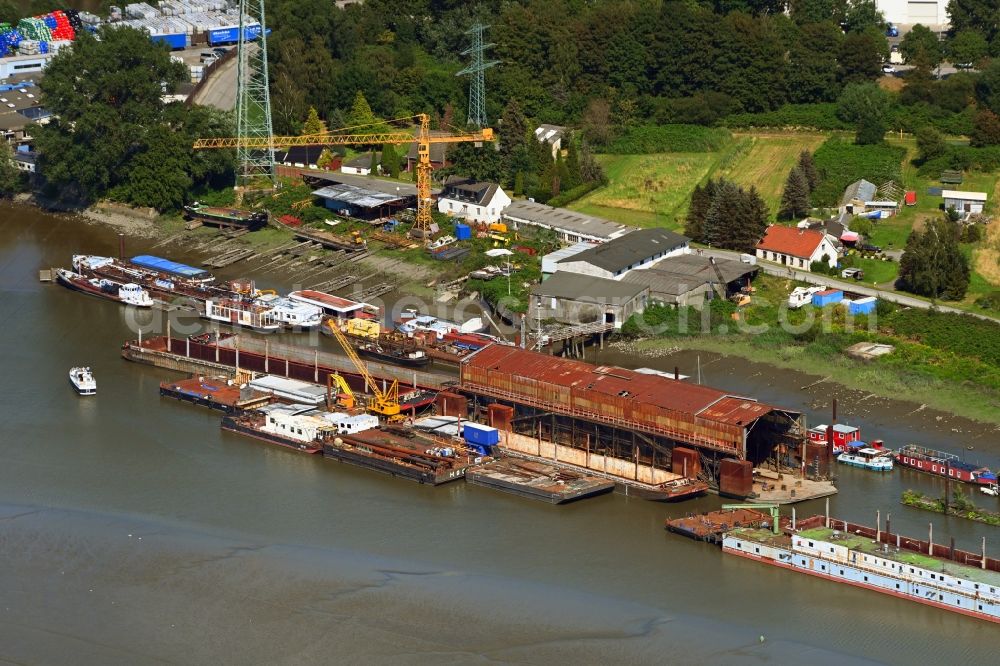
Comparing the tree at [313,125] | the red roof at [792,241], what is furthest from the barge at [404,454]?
the tree at [313,125]

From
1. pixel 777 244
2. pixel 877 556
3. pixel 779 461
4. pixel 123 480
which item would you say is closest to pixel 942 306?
pixel 777 244

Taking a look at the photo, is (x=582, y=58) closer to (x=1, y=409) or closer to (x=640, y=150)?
(x=640, y=150)

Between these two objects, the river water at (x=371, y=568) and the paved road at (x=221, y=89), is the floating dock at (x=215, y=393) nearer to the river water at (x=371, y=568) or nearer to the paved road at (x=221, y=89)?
the river water at (x=371, y=568)

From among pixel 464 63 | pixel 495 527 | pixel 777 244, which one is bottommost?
pixel 495 527

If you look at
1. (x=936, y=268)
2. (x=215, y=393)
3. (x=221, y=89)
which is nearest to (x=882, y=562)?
(x=936, y=268)

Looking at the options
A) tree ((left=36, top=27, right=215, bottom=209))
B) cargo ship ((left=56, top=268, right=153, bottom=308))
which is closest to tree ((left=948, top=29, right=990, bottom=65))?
tree ((left=36, top=27, right=215, bottom=209))
